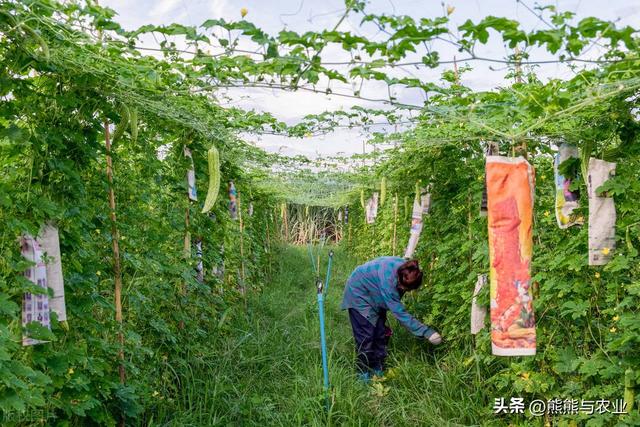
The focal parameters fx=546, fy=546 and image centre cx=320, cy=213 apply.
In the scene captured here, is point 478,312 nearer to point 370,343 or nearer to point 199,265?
point 370,343

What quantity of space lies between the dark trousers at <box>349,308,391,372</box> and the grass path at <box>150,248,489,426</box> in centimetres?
12

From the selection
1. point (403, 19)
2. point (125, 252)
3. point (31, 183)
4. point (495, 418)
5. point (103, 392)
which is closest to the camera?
point (403, 19)

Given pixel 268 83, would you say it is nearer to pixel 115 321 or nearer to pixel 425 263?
pixel 115 321

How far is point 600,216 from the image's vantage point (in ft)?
10.0

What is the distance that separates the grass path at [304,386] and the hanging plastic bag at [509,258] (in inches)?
64.1

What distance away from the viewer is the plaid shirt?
193 inches

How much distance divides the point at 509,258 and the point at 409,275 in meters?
2.31

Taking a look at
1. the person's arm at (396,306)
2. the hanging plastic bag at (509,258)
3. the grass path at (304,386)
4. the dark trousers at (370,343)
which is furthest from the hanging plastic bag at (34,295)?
the dark trousers at (370,343)

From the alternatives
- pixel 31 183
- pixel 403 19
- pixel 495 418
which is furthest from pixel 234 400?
pixel 403 19

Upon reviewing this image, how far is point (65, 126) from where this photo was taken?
2.87 m

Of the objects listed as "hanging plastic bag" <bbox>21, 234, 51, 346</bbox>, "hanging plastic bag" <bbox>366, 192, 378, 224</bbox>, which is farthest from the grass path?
"hanging plastic bag" <bbox>366, 192, 378, 224</bbox>

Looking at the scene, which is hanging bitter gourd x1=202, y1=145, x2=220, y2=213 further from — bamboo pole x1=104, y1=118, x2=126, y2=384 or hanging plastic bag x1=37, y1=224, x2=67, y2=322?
hanging plastic bag x1=37, y1=224, x2=67, y2=322

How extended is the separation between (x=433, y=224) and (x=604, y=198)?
112 inches

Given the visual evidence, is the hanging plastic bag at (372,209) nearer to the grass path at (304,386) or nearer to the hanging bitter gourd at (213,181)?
the grass path at (304,386)
